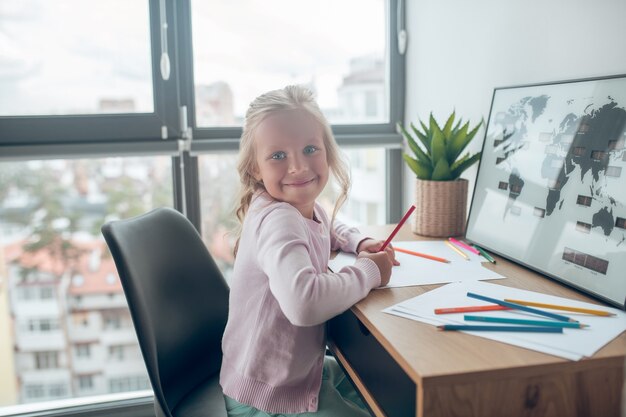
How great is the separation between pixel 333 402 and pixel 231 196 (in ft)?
3.74

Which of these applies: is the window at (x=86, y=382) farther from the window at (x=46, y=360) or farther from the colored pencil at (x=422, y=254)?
the colored pencil at (x=422, y=254)

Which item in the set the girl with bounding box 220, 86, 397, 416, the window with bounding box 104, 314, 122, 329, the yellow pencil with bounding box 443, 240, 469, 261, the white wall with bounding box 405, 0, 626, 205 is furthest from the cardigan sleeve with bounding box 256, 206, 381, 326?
the window with bounding box 104, 314, 122, 329

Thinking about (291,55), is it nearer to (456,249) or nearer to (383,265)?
(456,249)

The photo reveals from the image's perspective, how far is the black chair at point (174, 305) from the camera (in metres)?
1.04

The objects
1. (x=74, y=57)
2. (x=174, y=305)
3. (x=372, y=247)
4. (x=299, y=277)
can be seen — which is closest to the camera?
(x=299, y=277)

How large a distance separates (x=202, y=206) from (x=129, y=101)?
1.46ft

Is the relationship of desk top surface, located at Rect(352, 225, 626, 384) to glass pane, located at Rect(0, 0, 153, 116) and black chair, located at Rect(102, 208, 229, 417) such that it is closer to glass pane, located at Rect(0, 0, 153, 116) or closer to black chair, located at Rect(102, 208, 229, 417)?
black chair, located at Rect(102, 208, 229, 417)

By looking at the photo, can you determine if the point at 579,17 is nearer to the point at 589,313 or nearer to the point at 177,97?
the point at 589,313

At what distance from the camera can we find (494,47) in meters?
1.54

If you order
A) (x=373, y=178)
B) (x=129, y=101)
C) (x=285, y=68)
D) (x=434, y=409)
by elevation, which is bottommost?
(x=434, y=409)

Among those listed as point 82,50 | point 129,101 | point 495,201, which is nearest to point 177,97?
point 129,101

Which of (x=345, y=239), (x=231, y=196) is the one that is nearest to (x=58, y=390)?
(x=231, y=196)

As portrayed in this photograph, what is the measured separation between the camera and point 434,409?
722 mm

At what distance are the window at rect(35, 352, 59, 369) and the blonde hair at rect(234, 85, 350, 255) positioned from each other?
1153 mm
